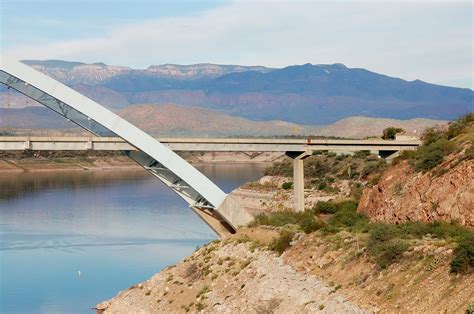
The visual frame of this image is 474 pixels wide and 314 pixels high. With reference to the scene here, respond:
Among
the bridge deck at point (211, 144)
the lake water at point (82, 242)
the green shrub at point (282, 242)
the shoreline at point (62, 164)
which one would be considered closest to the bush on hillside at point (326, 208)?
the green shrub at point (282, 242)

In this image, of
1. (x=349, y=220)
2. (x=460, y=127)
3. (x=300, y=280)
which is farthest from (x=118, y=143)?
(x=300, y=280)

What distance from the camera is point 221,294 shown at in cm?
3050

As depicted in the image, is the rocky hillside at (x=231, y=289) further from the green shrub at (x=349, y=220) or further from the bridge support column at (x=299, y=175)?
the bridge support column at (x=299, y=175)

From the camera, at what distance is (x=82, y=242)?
184 feet

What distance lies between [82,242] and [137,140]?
57.1 feet

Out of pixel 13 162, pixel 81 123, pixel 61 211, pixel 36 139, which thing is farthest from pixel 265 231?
A: pixel 13 162

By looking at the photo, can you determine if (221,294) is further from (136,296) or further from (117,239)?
(117,239)

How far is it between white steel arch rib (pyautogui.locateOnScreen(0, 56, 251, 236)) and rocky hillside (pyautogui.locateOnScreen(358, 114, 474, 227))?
7462mm

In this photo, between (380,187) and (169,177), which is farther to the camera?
(169,177)

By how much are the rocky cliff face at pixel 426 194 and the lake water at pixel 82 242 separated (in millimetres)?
12036

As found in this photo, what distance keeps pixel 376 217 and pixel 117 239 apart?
27.5 m

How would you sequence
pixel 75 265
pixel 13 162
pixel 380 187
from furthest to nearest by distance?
pixel 13 162 → pixel 75 265 → pixel 380 187

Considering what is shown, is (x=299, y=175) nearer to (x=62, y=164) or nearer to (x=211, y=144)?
(x=211, y=144)

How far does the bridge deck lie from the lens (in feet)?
138
